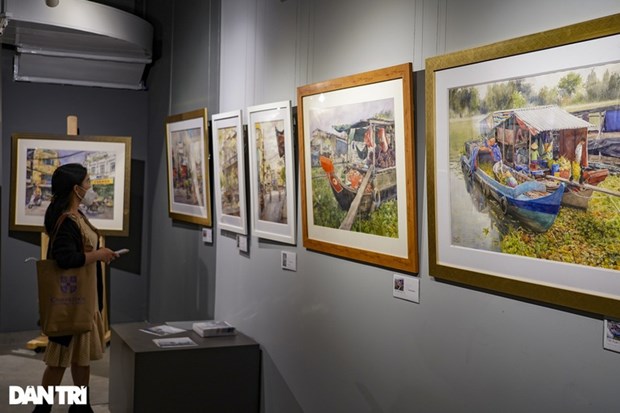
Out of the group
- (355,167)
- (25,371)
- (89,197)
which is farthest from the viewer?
(89,197)

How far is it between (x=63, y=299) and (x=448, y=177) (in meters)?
2.76

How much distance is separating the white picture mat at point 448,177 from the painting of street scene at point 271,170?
1539mm

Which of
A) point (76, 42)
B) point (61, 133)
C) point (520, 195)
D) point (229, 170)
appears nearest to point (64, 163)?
point (61, 133)

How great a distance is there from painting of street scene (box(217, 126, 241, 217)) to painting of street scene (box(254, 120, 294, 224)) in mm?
389

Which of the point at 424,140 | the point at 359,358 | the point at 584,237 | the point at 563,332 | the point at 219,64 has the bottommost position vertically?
the point at 359,358

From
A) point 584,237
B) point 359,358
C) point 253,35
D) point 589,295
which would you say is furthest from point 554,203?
point 253,35

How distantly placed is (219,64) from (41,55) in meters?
2.15

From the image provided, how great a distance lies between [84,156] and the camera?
716 centimetres

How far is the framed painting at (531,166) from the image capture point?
2.26 metres

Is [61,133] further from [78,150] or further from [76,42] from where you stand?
[76,42]

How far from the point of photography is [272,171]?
4500mm

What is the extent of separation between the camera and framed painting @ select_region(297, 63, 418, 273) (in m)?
3.24

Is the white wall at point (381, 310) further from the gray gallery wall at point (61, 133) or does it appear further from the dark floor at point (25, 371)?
the gray gallery wall at point (61, 133)

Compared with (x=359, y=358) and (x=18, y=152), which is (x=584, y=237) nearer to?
(x=359, y=358)
